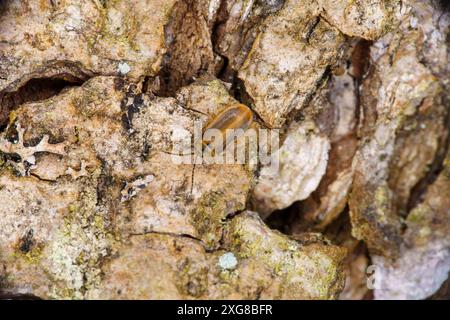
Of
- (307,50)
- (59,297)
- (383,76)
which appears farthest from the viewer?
(383,76)

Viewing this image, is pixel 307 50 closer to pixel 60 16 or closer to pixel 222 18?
pixel 222 18

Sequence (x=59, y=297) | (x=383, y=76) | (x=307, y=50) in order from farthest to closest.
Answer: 1. (x=383, y=76)
2. (x=307, y=50)
3. (x=59, y=297)

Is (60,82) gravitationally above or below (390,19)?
below

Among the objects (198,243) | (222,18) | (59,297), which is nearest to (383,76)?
(222,18)

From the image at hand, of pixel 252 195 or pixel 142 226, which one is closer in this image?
pixel 142 226

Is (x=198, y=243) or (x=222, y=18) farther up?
(x=222, y=18)

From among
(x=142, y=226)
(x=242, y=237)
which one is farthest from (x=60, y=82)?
(x=242, y=237)

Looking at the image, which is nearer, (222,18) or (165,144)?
(165,144)
